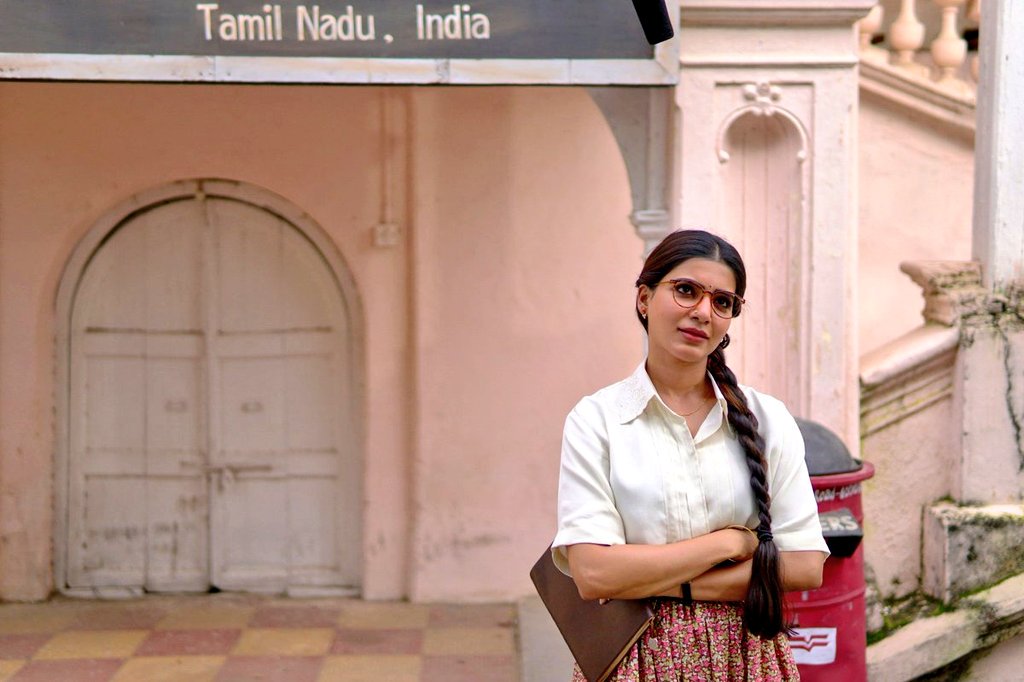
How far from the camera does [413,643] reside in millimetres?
7094

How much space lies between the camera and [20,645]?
6.98m

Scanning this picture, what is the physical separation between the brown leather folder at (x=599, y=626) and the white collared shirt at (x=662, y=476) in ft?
0.51

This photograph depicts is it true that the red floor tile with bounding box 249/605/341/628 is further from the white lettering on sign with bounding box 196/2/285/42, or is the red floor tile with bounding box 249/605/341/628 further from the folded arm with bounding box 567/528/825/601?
the folded arm with bounding box 567/528/825/601

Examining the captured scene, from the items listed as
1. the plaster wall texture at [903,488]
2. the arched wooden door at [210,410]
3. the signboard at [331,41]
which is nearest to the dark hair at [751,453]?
the signboard at [331,41]

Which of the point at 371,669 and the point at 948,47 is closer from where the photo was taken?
the point at 371,669

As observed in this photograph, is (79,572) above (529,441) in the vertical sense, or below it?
below

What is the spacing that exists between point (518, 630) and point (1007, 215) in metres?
3.24

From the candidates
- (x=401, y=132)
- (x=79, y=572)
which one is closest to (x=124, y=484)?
(x=79, y=572)

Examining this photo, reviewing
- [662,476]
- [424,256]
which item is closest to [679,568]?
[662,476]

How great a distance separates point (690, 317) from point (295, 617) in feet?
16.4

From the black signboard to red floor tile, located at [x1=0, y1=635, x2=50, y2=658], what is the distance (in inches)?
125

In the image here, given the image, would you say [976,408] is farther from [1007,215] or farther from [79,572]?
[79,572]

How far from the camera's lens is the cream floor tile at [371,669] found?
6.53 metres

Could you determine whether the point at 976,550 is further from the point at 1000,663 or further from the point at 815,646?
the point at 815,646
